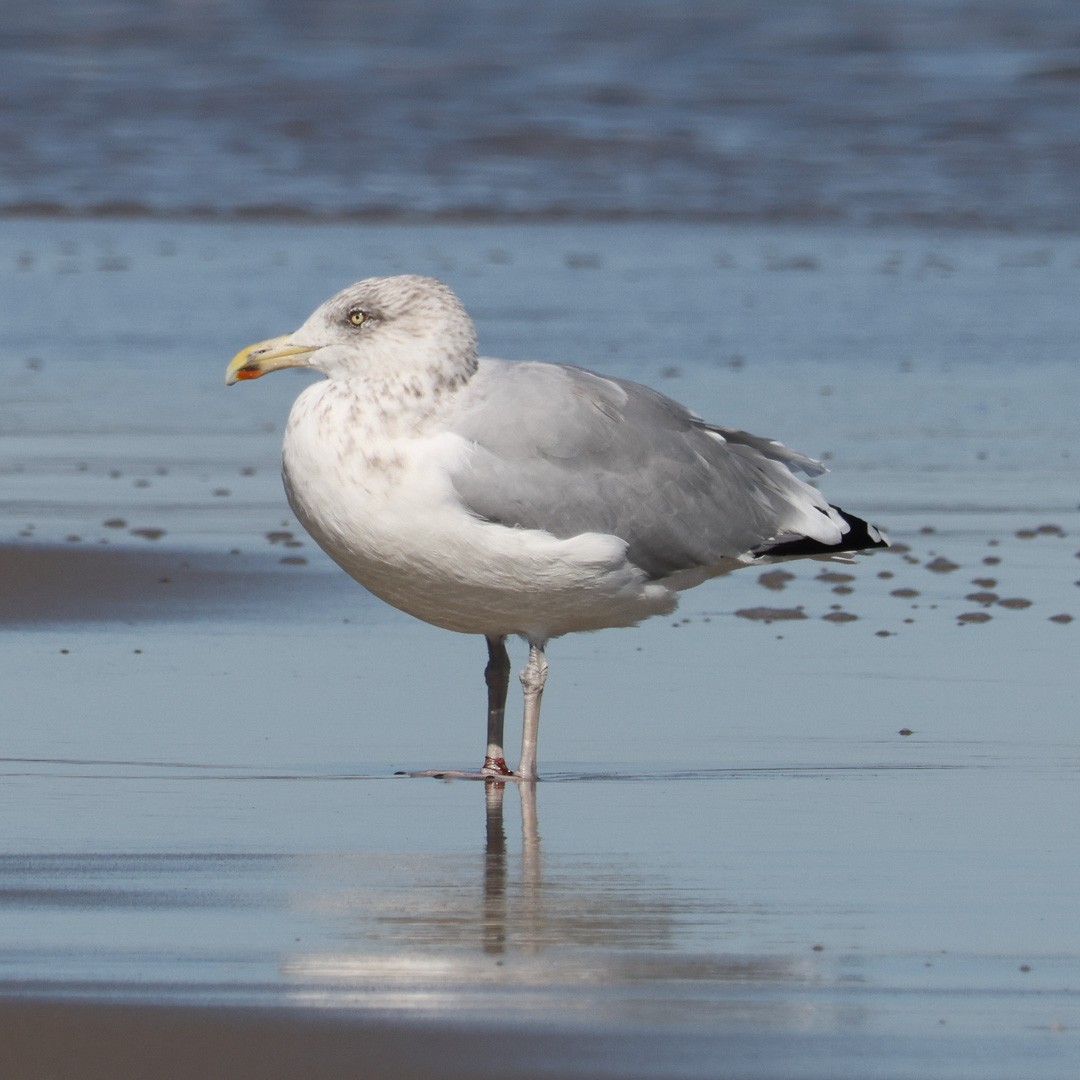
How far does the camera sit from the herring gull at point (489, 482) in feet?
18.5

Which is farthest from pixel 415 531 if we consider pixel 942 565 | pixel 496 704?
pixel 942 565

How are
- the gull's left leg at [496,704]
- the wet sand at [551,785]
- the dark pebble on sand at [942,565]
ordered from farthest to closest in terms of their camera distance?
1. the dark pebble on sand at [942,565]
2. the gull's left leg at [496,704]
3. the wet sand at [551,785]

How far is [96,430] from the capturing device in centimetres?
1055

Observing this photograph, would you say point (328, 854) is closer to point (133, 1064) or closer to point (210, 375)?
point (133, 1064)

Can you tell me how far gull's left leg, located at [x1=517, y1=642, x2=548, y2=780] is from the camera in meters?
5.84

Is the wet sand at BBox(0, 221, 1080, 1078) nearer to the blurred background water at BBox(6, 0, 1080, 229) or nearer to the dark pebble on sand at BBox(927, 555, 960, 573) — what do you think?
the dark pebble on sand at BBox(927, 555, 960, 573)

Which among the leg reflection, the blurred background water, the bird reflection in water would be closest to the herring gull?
the leg reflection

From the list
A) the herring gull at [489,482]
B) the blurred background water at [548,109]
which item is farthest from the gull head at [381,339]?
the blurred background water at [548,109]

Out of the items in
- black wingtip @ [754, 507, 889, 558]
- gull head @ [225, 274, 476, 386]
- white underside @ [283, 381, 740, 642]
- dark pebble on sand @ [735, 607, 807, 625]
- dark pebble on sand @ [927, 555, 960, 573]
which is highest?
gull head @ [225, 274, 476, 386]

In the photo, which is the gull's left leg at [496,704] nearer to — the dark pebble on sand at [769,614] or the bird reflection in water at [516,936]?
the bird reflection in water at [516,936]

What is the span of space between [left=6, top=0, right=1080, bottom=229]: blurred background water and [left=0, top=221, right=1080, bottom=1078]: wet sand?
715cm

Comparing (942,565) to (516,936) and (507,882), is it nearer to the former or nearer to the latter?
(507,882)

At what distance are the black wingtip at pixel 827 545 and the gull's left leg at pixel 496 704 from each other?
0.74 m

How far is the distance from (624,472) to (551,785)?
80cm
